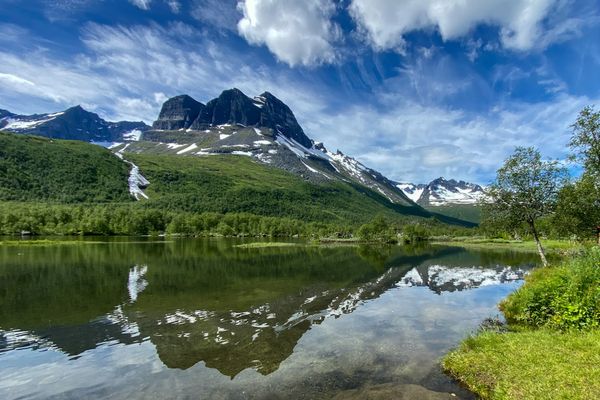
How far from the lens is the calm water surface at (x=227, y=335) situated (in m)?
18.1

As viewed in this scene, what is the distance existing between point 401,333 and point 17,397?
23548 millimetres

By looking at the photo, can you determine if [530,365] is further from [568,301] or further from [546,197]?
[546,197]

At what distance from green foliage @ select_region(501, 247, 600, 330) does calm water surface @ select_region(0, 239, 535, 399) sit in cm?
497

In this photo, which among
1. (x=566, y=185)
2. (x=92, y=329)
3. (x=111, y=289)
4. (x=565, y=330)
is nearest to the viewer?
(x=565, y=330)

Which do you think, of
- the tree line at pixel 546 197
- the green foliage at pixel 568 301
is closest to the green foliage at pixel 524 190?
the tree line at pixel 546 197

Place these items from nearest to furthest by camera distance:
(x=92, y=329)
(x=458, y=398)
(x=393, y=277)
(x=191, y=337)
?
(x=458, y=398), (x=191, y=337), (x=92, y=329), (x=393, y=277)

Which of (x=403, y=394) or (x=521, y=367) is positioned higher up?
(x=521, y=367)

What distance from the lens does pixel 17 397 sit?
56.3ft

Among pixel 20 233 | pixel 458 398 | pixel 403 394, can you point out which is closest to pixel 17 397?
pixel 403 394

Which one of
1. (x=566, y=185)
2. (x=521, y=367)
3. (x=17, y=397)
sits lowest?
(x=17, y=397)

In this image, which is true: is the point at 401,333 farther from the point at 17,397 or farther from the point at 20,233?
the point at 20,233

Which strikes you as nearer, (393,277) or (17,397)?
(17,397)

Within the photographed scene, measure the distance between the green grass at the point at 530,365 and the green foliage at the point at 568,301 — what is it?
6.99 feet

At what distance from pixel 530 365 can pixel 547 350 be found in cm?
217
